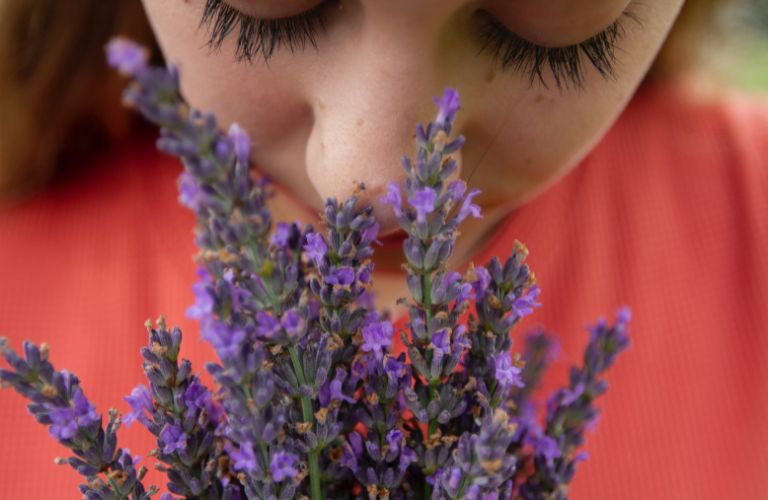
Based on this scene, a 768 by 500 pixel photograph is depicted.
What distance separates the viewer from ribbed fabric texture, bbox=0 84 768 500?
1.03 m

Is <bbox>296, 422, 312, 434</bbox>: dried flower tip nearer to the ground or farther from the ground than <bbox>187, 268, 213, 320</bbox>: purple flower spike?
nearer to the ground

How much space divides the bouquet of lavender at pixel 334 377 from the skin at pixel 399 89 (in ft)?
0.51

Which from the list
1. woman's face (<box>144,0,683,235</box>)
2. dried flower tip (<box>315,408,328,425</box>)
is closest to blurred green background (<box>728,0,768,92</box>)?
woman's face (<box>144,0,683,235</box>)

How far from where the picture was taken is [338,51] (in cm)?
60

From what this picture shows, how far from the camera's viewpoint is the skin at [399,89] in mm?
559

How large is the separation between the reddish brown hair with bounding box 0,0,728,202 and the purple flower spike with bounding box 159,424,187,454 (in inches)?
33.5

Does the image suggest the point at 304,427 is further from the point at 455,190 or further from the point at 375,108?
the point at 375,108

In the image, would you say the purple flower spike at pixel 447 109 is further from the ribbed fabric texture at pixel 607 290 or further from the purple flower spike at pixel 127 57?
the ribbed fabric texture at pixel 607 290

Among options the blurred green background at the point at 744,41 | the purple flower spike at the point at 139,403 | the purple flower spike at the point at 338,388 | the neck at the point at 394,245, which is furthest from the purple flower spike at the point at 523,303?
the blurred green background at the point at 744,41

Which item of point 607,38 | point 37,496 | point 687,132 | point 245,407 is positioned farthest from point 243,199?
point 687,132

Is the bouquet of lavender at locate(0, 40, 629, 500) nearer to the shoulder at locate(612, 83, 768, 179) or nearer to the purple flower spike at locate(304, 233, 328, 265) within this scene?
the purple flower spike at locate(304, 233, 328, 265)

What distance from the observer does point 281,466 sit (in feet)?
1.21

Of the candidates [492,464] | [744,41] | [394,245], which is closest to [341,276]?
[492,464]

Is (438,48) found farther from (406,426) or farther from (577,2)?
(406,426)
